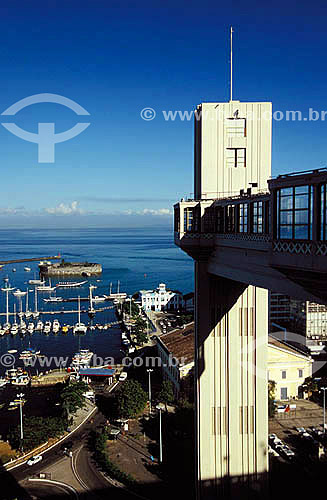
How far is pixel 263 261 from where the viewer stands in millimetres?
6816

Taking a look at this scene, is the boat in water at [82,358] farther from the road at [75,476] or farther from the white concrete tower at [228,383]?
the white concrete tower at [228,383]

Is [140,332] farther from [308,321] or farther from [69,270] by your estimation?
[69,270]

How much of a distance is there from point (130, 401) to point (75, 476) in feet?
16.8

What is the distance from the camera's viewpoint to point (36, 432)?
19.1 meters

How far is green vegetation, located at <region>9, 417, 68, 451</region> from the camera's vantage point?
18.8 meters

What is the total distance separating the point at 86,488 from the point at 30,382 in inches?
557

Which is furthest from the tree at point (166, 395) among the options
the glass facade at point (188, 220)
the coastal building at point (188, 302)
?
the coastal building at point (188, 302)

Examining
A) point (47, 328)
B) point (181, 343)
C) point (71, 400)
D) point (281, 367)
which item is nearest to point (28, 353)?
point (47, 328)

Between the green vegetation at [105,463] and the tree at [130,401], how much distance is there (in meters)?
1.45

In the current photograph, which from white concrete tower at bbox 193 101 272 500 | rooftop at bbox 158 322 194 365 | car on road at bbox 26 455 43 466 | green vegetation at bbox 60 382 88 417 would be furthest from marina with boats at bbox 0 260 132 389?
white concrete tower at bbox 193 101 272 500

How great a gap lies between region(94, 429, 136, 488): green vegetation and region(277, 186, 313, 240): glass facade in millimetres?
13606

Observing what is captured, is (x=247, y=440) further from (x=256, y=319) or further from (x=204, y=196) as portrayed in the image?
(x=204, y=196)

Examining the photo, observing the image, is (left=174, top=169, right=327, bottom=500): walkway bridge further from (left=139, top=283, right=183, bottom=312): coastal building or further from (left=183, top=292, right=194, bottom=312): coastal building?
(left=139, top=283, right=183, bottom=312): coastal building

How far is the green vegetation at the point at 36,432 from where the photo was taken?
18.8 metres
